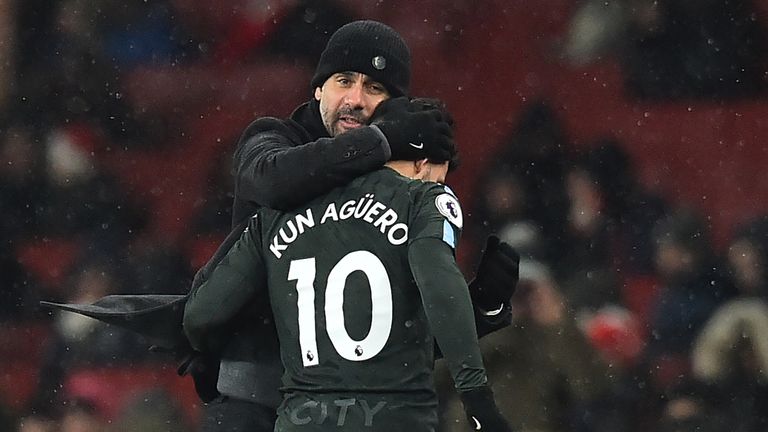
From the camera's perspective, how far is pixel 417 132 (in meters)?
3.14

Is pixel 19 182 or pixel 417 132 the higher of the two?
pixel 417 132

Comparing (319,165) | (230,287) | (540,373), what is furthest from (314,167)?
(540,373)

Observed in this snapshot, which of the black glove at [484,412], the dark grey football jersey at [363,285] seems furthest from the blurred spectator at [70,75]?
the black glove at [484,412]

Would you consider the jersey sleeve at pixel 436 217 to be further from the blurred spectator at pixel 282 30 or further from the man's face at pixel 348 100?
the blurred spectator at pixel 282 30

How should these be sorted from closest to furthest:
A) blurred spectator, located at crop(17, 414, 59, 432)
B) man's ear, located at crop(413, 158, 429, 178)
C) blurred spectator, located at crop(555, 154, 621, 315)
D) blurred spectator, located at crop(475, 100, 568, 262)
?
1. man's ear, located at crop(413, 158, 429, 178)
2. blurred spectator, located at crop(555, 154, 621, 315)
3. blurred spectator, located at crop(475, 100, 568, 262)
4. blurred spectator, located at crop(17, 414, 59, 432)

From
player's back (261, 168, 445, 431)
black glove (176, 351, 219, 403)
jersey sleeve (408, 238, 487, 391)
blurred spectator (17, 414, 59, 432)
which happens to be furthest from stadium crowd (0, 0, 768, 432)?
jersey sleeve (408, 238, 487, 391)

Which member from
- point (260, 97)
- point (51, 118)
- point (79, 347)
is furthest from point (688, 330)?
point (51, 118)

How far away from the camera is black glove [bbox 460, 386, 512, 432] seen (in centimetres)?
283

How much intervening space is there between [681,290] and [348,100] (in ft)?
11.2

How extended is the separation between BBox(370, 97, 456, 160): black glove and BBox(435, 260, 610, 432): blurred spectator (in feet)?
9.79

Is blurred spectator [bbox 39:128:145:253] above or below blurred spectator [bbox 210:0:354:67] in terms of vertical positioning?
below

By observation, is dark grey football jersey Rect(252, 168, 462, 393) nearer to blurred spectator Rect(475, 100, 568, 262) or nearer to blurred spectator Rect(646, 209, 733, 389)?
blurred spectator Rect(646, 209, 733, 389)

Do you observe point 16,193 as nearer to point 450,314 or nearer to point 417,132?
point 417,132

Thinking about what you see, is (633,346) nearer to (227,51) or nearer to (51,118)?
(227,51)
